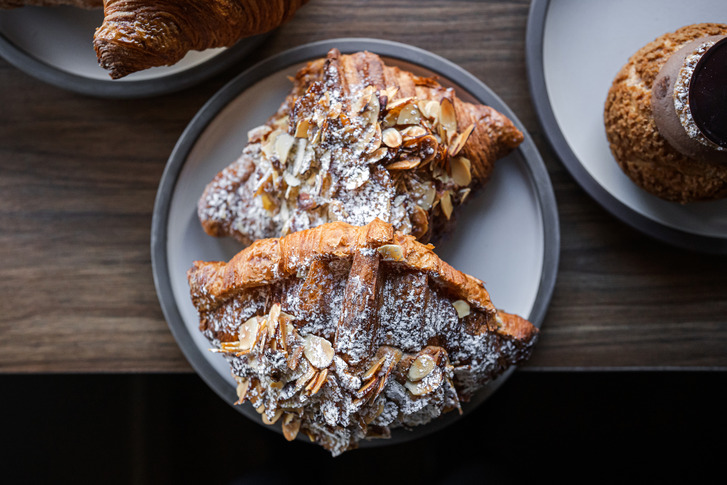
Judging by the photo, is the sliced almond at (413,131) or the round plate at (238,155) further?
the round plate at (238,155)

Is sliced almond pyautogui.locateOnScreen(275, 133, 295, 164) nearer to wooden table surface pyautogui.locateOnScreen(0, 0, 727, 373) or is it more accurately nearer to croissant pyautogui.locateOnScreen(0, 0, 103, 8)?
wooden table surface pyautogui.locateOnScreen(0, 0, 727, 373)

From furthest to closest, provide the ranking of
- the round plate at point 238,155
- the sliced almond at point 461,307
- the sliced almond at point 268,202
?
1. the round plate at point 238,155
2. the sliced almond at point 268,202
3. the sliced almond at point 461,307

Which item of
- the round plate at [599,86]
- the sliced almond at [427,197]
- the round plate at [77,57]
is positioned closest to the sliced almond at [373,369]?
the sliced almond at [427,197]

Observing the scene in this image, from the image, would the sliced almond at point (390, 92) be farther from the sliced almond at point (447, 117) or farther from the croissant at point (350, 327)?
the croissant at point (350, 327)

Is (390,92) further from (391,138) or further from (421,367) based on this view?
(421,367)

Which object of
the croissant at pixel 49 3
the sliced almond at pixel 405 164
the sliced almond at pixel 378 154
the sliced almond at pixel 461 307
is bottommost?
the sliced almond at pixel 461 307

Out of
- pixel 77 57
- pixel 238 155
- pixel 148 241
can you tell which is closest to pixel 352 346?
pixel 238 155

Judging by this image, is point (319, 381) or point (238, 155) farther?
point (238, 155)
